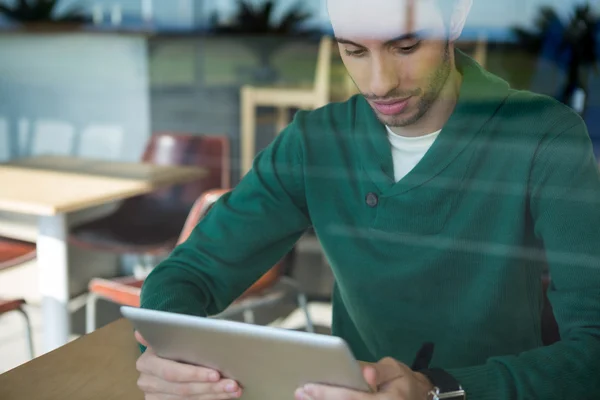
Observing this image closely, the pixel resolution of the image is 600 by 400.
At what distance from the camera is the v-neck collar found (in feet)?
3.57

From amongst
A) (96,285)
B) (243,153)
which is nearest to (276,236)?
(96,285)

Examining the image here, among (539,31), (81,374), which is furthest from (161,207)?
(81,374)

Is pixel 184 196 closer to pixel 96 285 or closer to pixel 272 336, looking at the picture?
pixel 96 285

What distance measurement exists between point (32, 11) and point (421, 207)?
5.92 feet

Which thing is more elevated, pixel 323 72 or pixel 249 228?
pixel 323 72

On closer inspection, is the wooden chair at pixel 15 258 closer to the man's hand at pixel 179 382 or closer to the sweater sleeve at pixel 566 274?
the man's hand at pixel 179 382

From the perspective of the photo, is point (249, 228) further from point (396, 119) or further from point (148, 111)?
point (148, 111)

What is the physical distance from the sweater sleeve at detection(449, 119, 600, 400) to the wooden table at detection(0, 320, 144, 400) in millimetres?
406

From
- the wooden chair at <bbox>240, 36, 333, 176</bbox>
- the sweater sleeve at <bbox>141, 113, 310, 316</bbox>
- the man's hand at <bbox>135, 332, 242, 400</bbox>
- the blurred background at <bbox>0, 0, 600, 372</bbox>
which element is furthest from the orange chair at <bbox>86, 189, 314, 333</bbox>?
the man's hand at <bbox>135, 332, 242, 400</bbox>

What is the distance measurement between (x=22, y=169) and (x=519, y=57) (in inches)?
64.6

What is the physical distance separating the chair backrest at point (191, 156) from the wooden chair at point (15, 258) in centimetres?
84

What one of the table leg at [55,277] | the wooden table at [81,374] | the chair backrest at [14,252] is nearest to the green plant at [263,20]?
the table leg at [55,277]

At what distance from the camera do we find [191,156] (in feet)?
8.79

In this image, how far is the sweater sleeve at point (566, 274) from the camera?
846 millimetres
